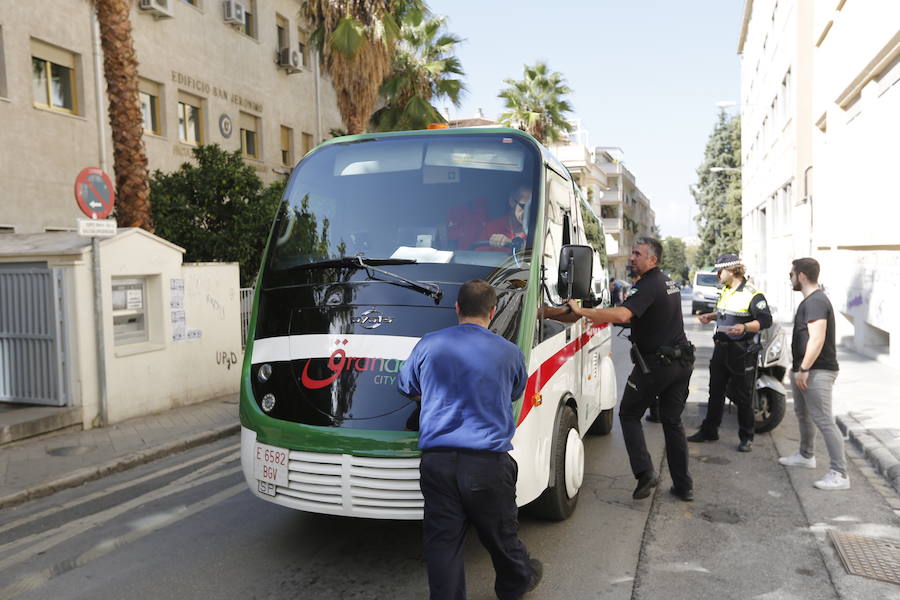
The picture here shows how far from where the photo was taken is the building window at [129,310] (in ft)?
28.2

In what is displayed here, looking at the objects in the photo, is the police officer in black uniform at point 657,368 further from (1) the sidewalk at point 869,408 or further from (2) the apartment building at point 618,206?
(2) the apartment building at point 618,206

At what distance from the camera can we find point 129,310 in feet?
28.8

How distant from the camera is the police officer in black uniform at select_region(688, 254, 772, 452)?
6648mm

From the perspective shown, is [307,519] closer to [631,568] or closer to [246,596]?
[246,596]

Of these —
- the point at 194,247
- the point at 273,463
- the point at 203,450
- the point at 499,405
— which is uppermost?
the point at 194,247

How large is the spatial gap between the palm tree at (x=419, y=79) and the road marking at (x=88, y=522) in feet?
51.1

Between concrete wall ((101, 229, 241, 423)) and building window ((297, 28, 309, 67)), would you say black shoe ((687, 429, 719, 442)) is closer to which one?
concrete wall ((101, 229, 241, 423))

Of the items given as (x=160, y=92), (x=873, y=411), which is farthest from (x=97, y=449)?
(x=160, y=92)

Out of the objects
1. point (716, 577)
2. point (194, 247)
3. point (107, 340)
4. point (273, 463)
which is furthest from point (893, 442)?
point (194, 247)

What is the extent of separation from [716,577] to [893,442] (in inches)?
142

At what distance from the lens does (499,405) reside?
126 inches

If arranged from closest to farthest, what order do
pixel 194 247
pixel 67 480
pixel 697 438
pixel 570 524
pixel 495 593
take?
pixel 495 593 → pixel 570 524 → pixel 67 480 → pixel 697 438 → pixel 194 247

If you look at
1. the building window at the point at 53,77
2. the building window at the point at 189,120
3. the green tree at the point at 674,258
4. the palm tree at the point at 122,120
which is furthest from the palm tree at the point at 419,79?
the green tree at the point at 674,258

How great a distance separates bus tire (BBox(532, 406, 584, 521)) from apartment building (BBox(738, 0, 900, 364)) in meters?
8.60
